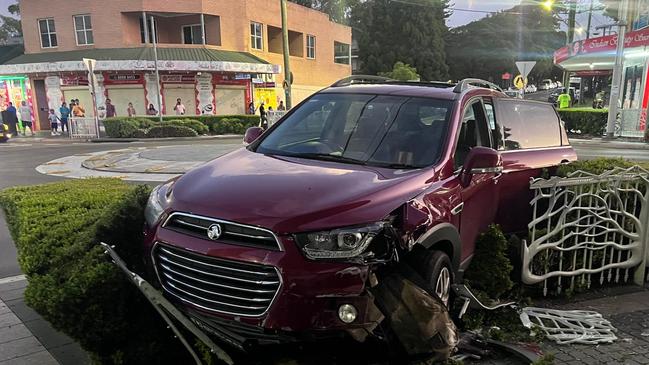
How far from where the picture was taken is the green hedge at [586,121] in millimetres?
23250

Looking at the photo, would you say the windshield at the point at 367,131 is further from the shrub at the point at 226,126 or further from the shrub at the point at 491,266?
the shrub at the point at 226,126

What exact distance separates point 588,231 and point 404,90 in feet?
7.23

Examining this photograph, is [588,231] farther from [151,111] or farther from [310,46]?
[310,46]

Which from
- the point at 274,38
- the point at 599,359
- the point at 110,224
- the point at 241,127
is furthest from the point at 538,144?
the point at 274,38

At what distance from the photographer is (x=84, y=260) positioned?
3.26 m

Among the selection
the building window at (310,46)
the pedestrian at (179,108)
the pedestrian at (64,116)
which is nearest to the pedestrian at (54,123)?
the pedestrian at (64,116)

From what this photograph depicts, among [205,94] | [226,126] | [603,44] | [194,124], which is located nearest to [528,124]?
[194,124]

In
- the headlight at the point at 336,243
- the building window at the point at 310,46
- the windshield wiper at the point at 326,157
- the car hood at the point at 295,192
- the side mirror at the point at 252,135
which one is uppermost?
the building window at the point at 310,46

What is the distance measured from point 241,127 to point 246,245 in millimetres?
26467

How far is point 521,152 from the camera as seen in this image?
522 centimetres

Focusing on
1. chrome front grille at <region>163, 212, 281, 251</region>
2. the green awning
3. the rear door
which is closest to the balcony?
the green awning

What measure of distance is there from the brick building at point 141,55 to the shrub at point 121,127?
10.4 ft

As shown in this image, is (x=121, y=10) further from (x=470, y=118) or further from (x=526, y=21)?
(x=526, y=21)

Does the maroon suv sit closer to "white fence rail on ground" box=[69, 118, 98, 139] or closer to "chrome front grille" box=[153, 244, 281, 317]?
"chrome front grille" box=[153, 244, 281, 317]
